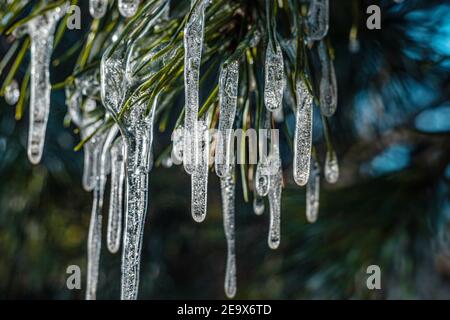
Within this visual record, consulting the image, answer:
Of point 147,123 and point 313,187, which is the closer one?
point 147,123

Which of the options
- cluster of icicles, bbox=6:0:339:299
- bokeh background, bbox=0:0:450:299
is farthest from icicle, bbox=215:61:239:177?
bokeh background, bbox=0:0:450:299

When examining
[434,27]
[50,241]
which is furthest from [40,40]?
[50,241]

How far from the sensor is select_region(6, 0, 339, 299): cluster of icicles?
0.45 m

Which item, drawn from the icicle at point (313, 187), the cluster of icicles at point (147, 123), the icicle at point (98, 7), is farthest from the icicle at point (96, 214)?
the icicle at point (313, 187)

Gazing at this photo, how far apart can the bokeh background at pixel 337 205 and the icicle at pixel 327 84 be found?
134mm

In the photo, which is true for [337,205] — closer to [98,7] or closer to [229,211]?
[229,211]

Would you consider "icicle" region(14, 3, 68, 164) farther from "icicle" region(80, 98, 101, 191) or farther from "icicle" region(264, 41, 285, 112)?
"icicle" region(264, 41, 285, 112)

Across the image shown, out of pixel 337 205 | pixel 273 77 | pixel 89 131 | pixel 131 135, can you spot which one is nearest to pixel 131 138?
pixel 131 135

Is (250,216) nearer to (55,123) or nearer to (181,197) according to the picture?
(181,197)

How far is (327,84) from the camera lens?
0.57 metres

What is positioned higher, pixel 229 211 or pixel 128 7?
pixel 128 7

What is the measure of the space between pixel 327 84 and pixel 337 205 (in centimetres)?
50

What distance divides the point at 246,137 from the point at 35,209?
751 mm

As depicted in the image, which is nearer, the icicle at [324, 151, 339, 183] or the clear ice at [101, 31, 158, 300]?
the clear ice at [101, 31, 158, 300]
